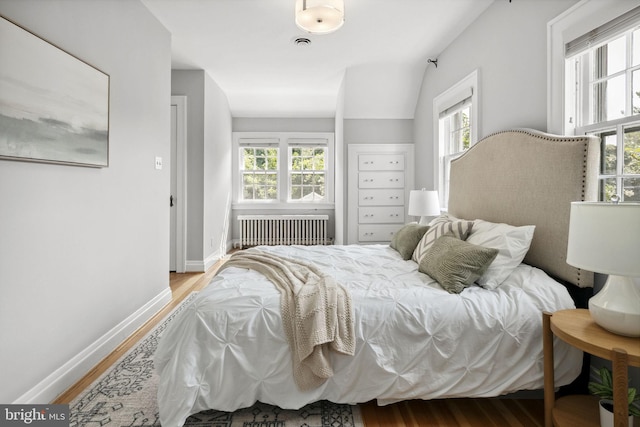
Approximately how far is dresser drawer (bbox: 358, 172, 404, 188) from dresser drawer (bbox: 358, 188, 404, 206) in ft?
0.30

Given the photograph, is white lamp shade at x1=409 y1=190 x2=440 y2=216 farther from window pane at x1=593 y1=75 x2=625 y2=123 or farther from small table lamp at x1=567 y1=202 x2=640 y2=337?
small table lamp at x1=567 y1=202 x2=640 y2=337

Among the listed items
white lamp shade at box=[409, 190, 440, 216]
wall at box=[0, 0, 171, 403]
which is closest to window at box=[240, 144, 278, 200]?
wall at box=[0, 0, 171, 403]

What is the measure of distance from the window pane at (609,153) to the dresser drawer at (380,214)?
3.09 metres

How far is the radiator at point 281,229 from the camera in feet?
19.7

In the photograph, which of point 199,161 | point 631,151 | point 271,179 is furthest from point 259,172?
point 631,151

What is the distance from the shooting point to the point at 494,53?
271cm

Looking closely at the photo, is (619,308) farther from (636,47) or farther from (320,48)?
(320,48)

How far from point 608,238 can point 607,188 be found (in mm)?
869

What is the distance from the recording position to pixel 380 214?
16.1 ft

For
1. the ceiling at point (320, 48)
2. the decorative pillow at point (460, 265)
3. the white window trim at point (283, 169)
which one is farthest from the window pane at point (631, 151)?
the white window trim at point (283, 169)

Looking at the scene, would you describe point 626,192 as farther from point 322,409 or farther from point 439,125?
point 439,125

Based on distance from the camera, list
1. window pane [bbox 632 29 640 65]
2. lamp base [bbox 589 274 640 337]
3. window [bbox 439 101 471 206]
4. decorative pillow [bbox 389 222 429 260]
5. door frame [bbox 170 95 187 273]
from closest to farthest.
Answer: lamp base [bbox 589 274 640 337] → window pane [bbox 632 29 640 65] → decorative pillow [bbox 389 222 429 260] → window [bbox 439 101 471 206] → door frame [bbox 170 95 187 273]

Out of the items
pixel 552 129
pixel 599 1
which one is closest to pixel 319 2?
pixel 599 1

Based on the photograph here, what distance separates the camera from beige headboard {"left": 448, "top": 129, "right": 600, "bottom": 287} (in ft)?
5.79
